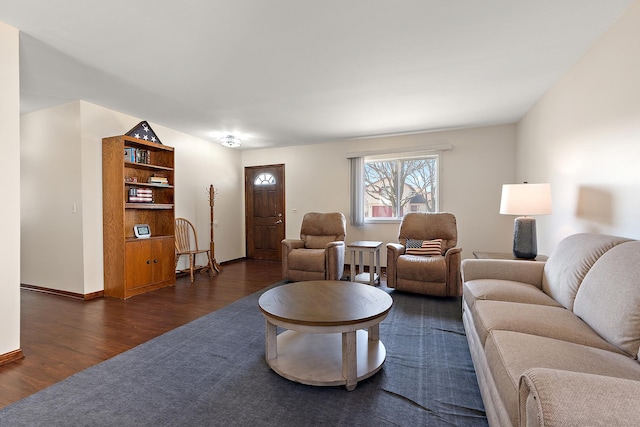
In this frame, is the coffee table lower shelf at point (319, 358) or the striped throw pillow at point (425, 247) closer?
the coffee table lower shelf at point (319, 358)

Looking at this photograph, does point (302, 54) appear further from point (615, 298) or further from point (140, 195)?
point (140, 195)

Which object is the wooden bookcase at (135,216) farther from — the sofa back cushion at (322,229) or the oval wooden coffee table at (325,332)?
the oval wooden coffee table at (325,332)

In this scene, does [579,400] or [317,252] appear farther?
[317,252]

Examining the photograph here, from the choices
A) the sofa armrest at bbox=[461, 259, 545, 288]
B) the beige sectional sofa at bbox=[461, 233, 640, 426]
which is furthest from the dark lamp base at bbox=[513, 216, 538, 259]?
the beige sectional sofa at bbox=[461, 233, 640, 426]

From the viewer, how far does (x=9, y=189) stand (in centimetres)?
209

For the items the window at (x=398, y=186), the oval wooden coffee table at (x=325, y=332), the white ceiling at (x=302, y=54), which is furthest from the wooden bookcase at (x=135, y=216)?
the window at (x=398, y=186)

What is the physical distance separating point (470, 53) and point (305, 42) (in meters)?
1.37

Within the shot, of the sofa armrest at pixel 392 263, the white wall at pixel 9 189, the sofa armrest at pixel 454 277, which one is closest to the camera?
the white wall at pixel 9 189

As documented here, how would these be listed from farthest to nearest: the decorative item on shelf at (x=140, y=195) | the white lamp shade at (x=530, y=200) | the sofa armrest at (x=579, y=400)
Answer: the decorative item on shelf at (x=140, y=195), the white lamp shade at (x=530, y=200), the sofa armrest at (x=579, y=400)

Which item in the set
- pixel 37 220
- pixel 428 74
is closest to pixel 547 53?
pixel 428 74

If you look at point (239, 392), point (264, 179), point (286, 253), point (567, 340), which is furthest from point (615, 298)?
point (264, 179)

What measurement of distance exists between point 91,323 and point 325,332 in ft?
8.18

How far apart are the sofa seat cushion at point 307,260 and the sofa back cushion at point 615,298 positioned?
8.93ft

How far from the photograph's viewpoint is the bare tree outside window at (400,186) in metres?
4.86
